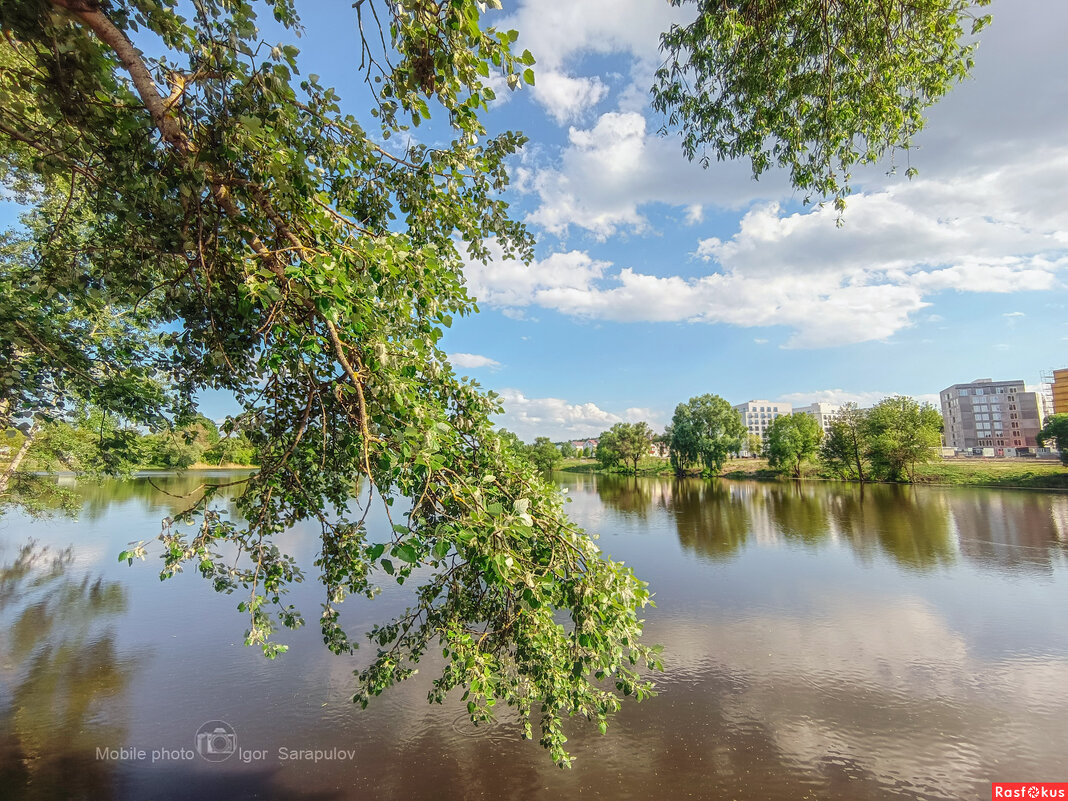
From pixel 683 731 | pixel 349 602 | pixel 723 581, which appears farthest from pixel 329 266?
pixel 723 581

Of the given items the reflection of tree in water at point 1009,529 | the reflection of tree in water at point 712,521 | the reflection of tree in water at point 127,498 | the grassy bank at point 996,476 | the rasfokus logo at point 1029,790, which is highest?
the reflection of tree in water at point 127,498

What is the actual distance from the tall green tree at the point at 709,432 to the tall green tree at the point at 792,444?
5277 millimetres

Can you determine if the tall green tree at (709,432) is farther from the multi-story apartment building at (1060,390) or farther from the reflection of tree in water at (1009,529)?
the multi-story apartment building at (1060,390)

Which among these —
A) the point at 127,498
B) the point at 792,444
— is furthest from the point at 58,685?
the point at 792,444

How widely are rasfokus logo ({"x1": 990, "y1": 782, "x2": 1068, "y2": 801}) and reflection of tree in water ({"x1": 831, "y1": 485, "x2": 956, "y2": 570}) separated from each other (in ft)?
42.0

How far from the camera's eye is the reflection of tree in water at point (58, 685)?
7031 mm

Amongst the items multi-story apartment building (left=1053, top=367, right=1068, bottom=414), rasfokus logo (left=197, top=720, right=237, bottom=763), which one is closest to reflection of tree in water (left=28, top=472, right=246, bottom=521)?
rasfokus logo (left=197, top=720, right=237, bottom=763)

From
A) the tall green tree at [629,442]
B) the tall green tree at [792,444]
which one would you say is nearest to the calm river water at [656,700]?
the tall green tree at [792,444]

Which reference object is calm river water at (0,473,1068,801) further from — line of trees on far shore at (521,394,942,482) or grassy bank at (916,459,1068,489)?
grassy bank at (916,459,1068,489)

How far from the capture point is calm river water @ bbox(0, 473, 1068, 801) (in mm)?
6965

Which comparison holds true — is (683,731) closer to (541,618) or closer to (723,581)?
(541,618)

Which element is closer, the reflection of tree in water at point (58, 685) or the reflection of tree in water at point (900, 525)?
the reflection of tree in water at point (58, 685)

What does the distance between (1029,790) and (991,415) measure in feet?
443

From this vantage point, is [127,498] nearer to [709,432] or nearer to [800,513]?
[800,513]
